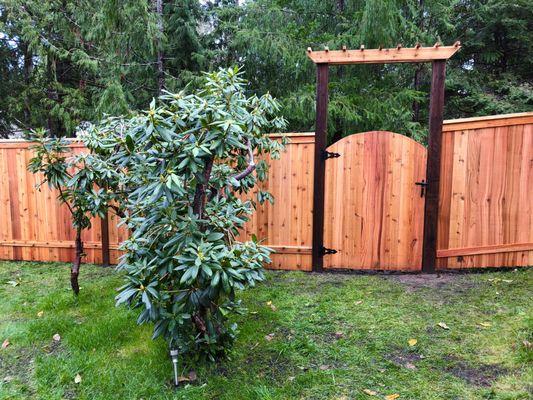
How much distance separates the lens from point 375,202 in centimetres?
436

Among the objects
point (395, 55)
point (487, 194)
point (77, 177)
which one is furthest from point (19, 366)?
point (487, 194)

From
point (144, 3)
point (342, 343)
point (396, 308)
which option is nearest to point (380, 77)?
point (144, 3)

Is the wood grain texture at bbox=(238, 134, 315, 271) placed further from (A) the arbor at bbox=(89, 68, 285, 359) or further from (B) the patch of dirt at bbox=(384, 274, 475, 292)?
(A) the arbor at bbox=(89, 68, 285, 359)

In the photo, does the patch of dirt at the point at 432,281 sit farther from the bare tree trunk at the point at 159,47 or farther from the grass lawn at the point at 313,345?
the bare tree trunk at the point at 159,47

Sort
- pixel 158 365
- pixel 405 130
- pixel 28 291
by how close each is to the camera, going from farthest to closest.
Result: pixel 405 130 < pixel 28 291 < pixel 158 365

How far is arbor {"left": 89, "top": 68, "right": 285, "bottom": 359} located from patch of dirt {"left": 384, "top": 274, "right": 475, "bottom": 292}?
2.19 m

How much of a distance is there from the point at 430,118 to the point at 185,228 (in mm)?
3034

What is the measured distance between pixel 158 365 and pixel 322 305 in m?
1.50

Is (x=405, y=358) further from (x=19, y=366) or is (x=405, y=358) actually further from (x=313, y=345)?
(x=19, y=366)

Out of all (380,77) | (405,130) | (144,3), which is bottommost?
(405,130)

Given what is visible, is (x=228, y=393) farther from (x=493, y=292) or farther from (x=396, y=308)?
(x=493, y=292)

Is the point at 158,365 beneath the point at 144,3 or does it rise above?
beneath

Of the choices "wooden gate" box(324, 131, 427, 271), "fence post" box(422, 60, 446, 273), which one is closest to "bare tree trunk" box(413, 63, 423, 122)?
"fence post" box(422, 60, 446, 273)

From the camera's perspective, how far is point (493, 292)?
3.63 meters
